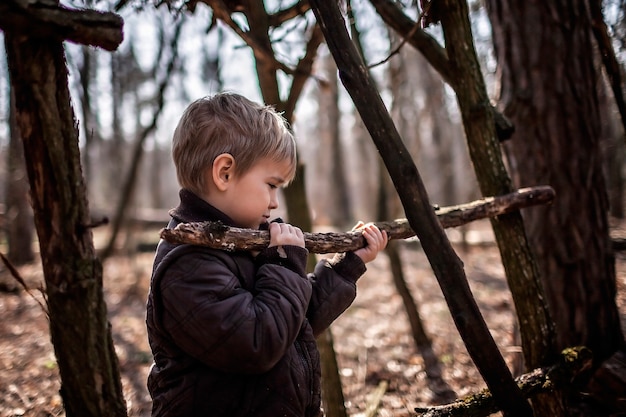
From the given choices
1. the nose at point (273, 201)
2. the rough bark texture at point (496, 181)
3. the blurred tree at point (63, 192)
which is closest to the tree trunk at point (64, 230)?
the blurred tree at point (63, 192)

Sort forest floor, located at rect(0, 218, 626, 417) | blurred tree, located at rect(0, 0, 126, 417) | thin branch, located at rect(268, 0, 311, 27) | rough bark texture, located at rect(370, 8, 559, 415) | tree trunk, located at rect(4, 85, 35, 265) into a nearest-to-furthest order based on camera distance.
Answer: blurred tree, located at rect(0, 0, 126, 417) → rough bark texture, located at rect(370, 8, 559, 415) → thin branch, located at rect(268, 0, 311, 27) → forest floor, located at rect(0, 218, 626, 417) → tree trunk, located at rect(4, 85, 35, 265)

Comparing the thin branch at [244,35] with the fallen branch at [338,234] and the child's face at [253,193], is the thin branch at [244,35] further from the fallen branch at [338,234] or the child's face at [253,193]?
the fallen branch at [338,234]

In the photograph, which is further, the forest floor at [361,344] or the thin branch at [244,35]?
the forest floor at [361,344]

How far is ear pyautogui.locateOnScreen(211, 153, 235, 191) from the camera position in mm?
1621

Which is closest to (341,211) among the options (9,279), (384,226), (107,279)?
(107,279)

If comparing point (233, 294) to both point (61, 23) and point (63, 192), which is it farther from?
point (61, 23)

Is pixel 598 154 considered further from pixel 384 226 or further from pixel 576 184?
pixel 384 226

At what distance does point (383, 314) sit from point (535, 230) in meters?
4.11

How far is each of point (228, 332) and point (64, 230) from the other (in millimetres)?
746

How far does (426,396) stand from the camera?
3.94m

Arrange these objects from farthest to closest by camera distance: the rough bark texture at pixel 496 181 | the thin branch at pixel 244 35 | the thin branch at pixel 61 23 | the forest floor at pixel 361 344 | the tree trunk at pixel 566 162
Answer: the forest floor at pixel 361 344, the tree trunk at pixel 566 162, the thin branch at pixel 244 35, the rough bark texture at pixel 496 181, the thin branch at pixel 61 23

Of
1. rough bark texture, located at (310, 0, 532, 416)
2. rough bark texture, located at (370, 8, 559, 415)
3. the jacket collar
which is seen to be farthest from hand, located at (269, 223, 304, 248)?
rough bark texture, located at (370, 8, 559, 415)

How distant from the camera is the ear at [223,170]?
63.8 inches

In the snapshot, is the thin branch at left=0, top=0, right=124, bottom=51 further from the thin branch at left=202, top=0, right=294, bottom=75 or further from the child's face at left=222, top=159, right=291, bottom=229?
the thin branch at left=202, top=0, right=294, bottom=75
